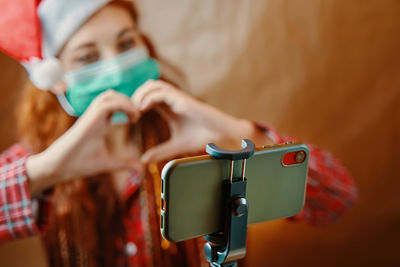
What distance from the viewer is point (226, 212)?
0.84 meters

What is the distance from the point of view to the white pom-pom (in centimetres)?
108

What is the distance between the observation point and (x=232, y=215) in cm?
83

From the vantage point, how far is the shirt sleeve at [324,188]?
142 centimetres

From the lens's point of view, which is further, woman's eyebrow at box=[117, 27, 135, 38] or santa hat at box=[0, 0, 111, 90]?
woman's eyebrow at box=[117, 27, 135, 38]

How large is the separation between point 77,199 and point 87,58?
39 centimetres

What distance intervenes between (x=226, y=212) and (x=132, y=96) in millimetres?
496

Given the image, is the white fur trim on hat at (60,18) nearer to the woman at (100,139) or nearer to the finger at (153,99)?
the woman at (100,139)

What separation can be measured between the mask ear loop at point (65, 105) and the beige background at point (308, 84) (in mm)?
105

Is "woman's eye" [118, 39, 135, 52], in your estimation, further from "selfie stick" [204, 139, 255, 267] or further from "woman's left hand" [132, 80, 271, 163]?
"selfie stick" [204, 139, 255, 267]

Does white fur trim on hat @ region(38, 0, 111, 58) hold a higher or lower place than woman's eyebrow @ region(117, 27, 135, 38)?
higher

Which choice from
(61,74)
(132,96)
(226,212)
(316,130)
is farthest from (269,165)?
(316,130)

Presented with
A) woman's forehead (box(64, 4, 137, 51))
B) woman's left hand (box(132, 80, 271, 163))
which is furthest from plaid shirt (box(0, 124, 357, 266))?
woman's forehead (box(64, 4, 137, 51))

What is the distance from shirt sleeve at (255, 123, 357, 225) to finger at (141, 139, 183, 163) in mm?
285

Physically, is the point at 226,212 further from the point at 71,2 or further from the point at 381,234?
the point at 381,234
